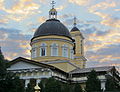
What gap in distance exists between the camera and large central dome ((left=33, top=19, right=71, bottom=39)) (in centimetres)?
5559

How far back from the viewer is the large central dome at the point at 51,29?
55594 mm

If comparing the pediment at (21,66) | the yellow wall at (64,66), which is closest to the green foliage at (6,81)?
the pediment at (21,66)

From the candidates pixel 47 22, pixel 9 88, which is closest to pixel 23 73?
pixel 47 22

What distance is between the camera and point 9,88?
28.6m

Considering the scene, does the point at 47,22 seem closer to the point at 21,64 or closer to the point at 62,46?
the point at 62,46

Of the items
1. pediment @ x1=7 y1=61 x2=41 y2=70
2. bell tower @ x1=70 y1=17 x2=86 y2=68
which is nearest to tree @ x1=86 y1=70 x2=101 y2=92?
pediment @ x1=7 y1=61 x2=41 y2=70

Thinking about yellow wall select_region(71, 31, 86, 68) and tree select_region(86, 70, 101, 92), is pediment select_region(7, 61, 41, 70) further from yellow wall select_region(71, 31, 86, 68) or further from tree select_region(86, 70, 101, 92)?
yellow wall select_region(71, 31, 86, 68)

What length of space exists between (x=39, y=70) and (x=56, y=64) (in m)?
5.86

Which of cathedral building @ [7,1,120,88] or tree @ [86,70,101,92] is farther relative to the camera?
cathedral building @ [7,1,120,88]

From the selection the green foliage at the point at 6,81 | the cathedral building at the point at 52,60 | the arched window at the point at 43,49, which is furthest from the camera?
the arched window at the point at 43,49

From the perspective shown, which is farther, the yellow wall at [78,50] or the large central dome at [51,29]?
the yellow wall at [78,50]

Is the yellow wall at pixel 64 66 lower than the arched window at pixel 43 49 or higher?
lower

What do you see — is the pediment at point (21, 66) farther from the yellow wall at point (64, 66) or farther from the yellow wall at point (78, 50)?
the yellow wall at point (78, 50)

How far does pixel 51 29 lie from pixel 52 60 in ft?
19.7
